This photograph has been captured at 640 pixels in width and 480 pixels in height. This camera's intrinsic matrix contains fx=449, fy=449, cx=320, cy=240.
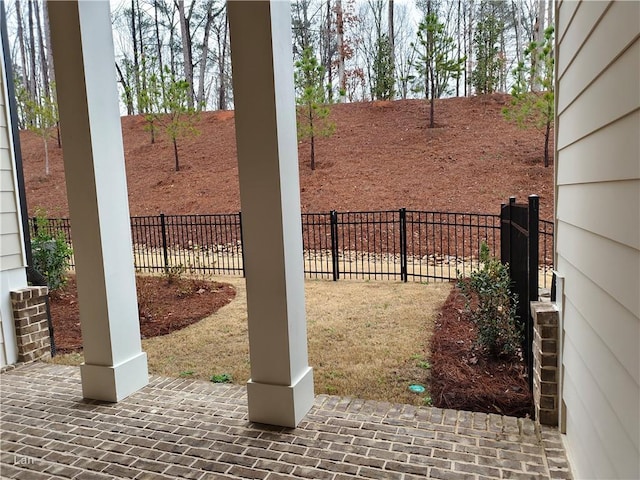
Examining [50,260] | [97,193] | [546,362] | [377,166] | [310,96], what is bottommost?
[546,362]

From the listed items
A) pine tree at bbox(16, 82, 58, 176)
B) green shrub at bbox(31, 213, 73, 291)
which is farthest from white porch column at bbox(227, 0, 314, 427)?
pine tree at bbox(16, 82, 58, 176)

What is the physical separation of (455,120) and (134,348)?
16.6 metres

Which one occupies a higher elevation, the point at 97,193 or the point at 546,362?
the point at 97,193

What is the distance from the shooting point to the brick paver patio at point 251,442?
89.0 inches

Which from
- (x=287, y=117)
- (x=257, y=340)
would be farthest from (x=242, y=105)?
(x=257, y=340)

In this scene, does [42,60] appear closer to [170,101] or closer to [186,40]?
[186,40]

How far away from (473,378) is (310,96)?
12722 mm

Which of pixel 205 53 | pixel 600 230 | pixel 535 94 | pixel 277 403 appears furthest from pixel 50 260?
pixel 205 53

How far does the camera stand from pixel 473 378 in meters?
3.44

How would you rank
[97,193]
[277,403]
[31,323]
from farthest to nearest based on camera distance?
1. [31,323]
2. [97,193]
3. [277,403]

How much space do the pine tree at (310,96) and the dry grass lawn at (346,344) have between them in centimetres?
990

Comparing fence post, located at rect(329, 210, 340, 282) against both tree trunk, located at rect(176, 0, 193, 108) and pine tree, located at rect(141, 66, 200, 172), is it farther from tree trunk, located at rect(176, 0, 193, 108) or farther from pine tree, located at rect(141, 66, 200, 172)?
tree trunk, located at rect(176, 0, 193, 108)

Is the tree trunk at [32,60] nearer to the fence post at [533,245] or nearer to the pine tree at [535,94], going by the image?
the pine tree at [535,94]

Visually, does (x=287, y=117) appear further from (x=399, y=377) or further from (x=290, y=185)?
(x=399, y=377)
